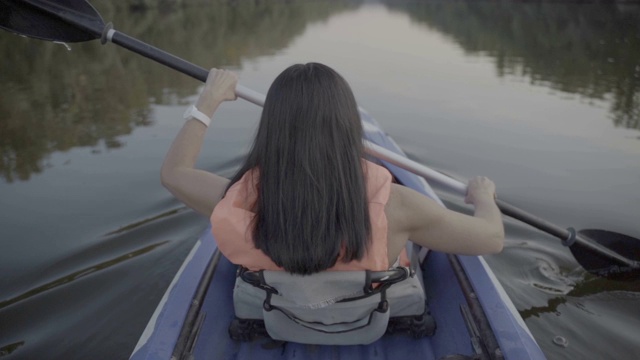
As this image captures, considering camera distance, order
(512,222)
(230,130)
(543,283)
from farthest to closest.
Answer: (230,130) → (512,222) → (543,283)

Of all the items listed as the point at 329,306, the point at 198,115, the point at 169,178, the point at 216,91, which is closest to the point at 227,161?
the point at 216,91

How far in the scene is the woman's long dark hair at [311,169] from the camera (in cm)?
145

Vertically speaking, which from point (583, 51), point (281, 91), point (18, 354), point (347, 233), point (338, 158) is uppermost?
point (583, 51)


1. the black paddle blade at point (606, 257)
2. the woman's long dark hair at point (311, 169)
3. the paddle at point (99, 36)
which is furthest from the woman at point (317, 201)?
the black paddle blade at point (606, 257)

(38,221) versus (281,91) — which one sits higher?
(281,91)

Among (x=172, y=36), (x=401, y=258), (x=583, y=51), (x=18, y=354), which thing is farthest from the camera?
(x=172, y=36)

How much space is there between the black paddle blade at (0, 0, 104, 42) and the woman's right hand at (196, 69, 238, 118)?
861 mm

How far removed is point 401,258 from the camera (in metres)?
2.18

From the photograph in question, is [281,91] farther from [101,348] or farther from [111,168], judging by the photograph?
[111,168]

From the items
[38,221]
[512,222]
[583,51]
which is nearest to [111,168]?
[38,221]

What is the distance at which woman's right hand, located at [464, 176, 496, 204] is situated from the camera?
2020mm

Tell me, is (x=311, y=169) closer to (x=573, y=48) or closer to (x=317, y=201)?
(x=317, y=201)

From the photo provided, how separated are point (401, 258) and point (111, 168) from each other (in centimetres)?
378

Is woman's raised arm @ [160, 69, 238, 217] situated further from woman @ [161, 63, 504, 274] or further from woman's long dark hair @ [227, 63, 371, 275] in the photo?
Answer: woman's long dark hair @ [227, 63, 371, 275]
